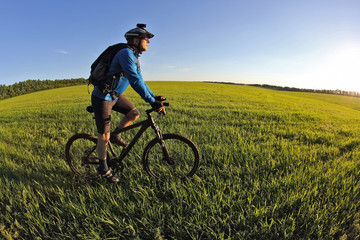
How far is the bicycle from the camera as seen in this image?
3.01 metres

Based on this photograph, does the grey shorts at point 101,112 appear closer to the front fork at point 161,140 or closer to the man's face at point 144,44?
the front fork at point 161,140

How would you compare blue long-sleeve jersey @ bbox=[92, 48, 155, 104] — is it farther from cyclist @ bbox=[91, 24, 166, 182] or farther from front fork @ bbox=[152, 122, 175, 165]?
front fork @ bbox=[152, 122, 175, 165]

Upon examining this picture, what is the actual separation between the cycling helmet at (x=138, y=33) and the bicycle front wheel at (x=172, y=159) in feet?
5.59

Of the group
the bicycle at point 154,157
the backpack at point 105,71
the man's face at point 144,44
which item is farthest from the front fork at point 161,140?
the man's face at point 144,44

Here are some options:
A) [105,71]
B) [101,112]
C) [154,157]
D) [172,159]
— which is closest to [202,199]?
[172,159]

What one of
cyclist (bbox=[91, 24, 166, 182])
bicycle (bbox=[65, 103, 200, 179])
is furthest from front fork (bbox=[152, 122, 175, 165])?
cyclist (bbox=[91, 24, 166, 182])

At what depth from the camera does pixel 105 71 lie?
2.72 metres

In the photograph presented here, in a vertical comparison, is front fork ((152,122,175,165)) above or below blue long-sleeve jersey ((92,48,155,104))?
below

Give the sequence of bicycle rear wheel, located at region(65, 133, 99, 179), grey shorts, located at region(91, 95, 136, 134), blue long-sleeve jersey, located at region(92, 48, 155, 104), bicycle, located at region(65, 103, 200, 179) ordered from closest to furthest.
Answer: blue long-sleeve jersey, located at region(92, 48, 155, 104), grey shorts, located at region(91, 95, 136, 134), bicycle, located at region(65, 103, 200, 179), bicycle rear wheel, located at region(65, 133, 99, 179)

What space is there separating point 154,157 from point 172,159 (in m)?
0.79

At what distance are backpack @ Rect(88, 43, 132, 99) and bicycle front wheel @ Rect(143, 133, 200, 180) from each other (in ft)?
3.94

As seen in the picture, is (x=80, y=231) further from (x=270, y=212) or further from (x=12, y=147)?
(x=12, y=147)

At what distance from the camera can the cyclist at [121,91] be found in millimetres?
2572

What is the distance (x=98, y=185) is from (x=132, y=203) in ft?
3.37
